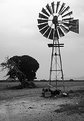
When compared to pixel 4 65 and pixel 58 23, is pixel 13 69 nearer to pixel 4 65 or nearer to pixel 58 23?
pixel 4 65

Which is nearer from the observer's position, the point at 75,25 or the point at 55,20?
the point at 75,25

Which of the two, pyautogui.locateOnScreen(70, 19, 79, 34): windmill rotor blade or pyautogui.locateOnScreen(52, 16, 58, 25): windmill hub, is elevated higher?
pyautogui.locateOnScreen(52, 16, 58, 25): windmill hub

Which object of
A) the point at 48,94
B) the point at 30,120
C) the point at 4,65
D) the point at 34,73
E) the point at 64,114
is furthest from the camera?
the point at 34,73

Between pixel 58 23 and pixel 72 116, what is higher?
pixel 58 23

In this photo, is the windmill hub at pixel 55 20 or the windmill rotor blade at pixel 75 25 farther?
the windmill hub at pixel 55 20

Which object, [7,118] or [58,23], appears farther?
[58,23]

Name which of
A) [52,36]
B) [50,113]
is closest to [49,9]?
[52,36]

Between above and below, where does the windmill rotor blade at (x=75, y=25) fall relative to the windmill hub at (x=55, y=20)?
below

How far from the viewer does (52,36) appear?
2514cm

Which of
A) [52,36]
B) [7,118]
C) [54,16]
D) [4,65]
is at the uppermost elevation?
[54,16]

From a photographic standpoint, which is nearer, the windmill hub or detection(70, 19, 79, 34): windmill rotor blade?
detection(70, 19, 79, 34): windmill rotor blade

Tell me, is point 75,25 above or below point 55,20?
below

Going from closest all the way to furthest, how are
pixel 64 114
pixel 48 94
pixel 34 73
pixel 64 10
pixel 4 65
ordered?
pixel 64 114, pixel 48 94, pixel 64 10, pixel 4 65, pixel 34 73

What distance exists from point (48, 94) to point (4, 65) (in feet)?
66.7
